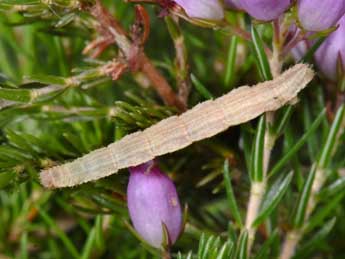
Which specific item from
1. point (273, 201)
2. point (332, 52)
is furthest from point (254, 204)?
point (332, 52)

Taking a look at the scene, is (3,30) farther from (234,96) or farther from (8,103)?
(234,96)

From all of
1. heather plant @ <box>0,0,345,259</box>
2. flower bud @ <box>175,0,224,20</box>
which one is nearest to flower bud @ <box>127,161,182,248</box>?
heather plant @ <box>0,0,345,259</box>

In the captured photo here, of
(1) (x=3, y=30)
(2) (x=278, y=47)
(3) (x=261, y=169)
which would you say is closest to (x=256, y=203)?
(3) (x=261, y=169)

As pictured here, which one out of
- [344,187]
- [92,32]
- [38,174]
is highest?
[92,32]

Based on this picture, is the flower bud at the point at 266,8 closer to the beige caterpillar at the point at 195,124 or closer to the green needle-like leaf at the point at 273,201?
the beige caterpillar at the point at 195,124

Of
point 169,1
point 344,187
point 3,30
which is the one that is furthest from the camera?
point 3,30

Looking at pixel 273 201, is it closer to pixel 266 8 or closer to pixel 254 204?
A: pixel 254 204
